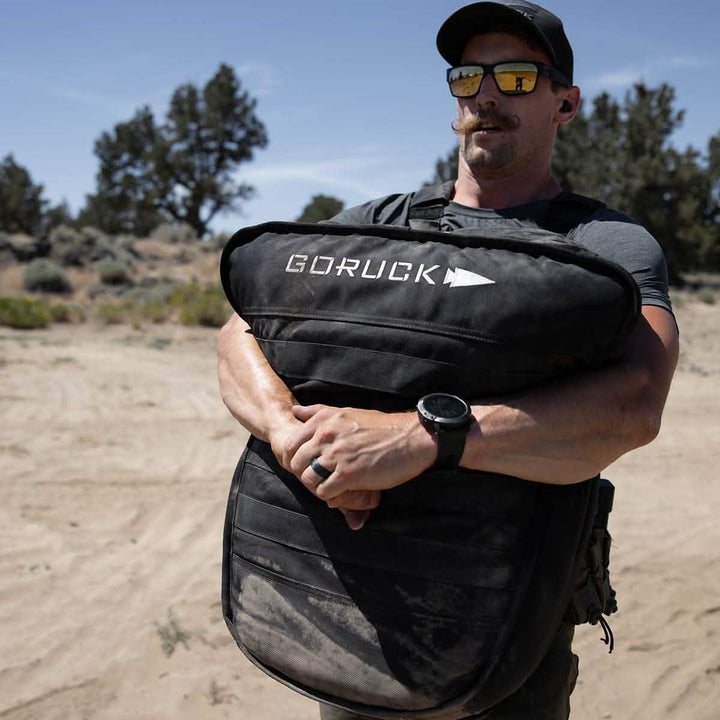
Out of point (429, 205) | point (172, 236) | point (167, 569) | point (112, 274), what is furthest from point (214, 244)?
point (429, 205)

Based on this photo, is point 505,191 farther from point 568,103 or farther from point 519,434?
point 519,434

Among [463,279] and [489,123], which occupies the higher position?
Answer: [489,123]

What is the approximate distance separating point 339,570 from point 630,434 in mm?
649

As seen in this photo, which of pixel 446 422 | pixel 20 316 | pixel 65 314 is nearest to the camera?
pixel 446 422

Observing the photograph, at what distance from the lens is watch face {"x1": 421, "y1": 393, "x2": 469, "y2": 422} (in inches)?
58.2

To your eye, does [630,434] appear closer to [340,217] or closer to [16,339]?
[340,217]

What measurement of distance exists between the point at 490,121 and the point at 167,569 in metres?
3.30

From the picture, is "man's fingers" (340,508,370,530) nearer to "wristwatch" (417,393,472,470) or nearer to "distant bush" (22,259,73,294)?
"wristwatch" (417,393,472,470)

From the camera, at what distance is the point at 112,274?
21188mm

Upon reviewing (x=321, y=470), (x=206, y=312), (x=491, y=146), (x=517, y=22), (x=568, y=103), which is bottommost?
(x=206, y=312)

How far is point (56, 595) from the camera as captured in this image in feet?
13.3

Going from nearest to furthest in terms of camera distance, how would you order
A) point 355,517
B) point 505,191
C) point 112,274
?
point 355,517, point 505,191, point 112,274

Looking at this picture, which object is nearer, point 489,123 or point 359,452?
point 359,452

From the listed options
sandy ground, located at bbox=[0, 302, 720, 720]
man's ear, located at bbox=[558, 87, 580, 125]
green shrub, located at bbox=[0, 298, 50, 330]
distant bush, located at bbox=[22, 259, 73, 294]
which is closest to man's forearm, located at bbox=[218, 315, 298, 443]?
man's ear, located at bbox=[558, 87, 580, 125]
